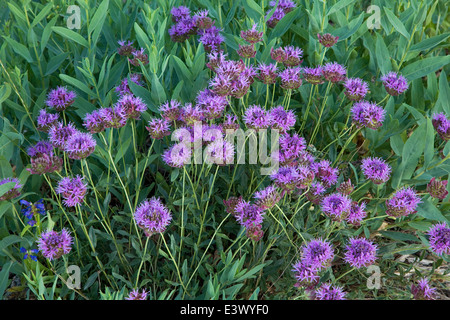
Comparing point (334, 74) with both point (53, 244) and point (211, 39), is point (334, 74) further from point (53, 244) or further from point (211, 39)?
point (53, 244)

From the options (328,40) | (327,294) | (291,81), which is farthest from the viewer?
(328,40)

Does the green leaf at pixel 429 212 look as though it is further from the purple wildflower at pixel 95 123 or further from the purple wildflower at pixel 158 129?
the purple wildflower at pixel 95 123

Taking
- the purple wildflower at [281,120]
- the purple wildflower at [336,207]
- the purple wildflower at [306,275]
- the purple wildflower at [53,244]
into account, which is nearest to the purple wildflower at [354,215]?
the purple wildflower at [336,207]

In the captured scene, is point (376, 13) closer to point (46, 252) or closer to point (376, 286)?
point (376, 286)

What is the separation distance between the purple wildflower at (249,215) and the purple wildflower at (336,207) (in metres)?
0.18

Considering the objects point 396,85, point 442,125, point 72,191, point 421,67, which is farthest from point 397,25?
point 72,191

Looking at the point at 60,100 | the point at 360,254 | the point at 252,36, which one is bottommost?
the point at 360,254

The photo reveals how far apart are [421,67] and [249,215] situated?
0.95 metres

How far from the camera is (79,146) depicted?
4.26 ft

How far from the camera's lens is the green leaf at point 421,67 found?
1.75 metres

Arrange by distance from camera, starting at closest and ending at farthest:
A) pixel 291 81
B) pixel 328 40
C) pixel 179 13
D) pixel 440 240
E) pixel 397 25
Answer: pixel 440 240
pixel 291 81
pixel 328 40
pixel 397 25
pixel 179 13

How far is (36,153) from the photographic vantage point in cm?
157

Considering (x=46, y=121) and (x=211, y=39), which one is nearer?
(x=46, y=121)

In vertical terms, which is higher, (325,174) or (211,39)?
(211,39)
